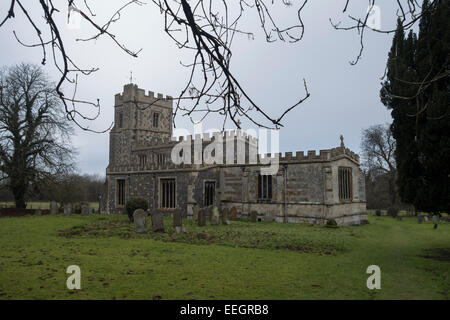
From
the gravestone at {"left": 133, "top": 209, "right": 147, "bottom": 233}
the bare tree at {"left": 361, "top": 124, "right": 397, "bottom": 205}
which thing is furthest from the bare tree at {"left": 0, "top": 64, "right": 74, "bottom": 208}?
the bare tree at {"left": 361, "top": 124, "right": 397, "bottom": 205}

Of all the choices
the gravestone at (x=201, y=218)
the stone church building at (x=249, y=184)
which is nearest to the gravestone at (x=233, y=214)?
the stone church building at (x=249, y=184)

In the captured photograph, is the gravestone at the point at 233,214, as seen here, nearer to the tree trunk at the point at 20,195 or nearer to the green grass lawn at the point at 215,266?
the green grass lawn at the point at 215,266

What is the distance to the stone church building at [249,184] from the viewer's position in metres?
18.2

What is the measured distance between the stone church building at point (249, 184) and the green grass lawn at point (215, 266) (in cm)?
657

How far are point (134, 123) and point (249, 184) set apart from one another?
14.6 meters

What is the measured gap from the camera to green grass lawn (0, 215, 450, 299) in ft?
17.6

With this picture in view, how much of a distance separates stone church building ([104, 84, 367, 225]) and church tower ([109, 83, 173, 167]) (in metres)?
4.39

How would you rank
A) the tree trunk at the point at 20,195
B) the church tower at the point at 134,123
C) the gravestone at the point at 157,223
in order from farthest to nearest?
the church tower at the point at 134,123, the tree trunk at the point at 20,195, the gravestone at the point at 157,223

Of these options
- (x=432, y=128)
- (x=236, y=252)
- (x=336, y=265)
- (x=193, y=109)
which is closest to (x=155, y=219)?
(x=236, y=252)

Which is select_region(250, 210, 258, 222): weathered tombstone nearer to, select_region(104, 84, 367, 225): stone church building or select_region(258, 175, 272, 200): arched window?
Result: select_region(104, 84, 367, 225): stone church building

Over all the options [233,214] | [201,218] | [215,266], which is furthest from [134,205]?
[215,266]

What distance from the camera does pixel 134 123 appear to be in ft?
98.4
